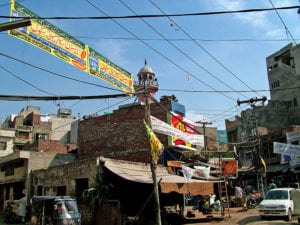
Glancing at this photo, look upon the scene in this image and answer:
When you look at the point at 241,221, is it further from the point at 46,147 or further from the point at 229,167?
the point at 46,147

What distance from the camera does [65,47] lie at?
1168cm

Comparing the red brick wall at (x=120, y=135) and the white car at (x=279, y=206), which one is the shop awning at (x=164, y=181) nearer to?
the white car at (x=279, y=206)

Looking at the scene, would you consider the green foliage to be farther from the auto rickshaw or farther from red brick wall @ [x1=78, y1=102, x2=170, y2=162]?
red brick wall @ [x1=78, y1=102, x2=170, y2=162]

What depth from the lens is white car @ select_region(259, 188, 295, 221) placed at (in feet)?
60.1

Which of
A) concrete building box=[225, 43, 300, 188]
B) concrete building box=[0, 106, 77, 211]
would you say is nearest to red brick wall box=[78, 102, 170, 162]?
concrete building box=[0, 106, 77, 211]

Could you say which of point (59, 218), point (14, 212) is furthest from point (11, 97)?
point (14, 212)

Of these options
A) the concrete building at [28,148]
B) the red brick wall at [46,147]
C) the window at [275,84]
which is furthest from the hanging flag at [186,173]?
the window at [275,84]

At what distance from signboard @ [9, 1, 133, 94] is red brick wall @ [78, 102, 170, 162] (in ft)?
54.5

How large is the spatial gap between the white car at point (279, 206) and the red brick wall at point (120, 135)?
39.3 ft

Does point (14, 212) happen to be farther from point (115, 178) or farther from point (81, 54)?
point (81, 54)

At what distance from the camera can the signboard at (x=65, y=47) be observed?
10539 millimetres

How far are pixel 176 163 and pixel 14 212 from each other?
12.6 meters

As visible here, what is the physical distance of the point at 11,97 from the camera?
452 inches

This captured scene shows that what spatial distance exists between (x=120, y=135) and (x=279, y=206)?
1706 centimetres
